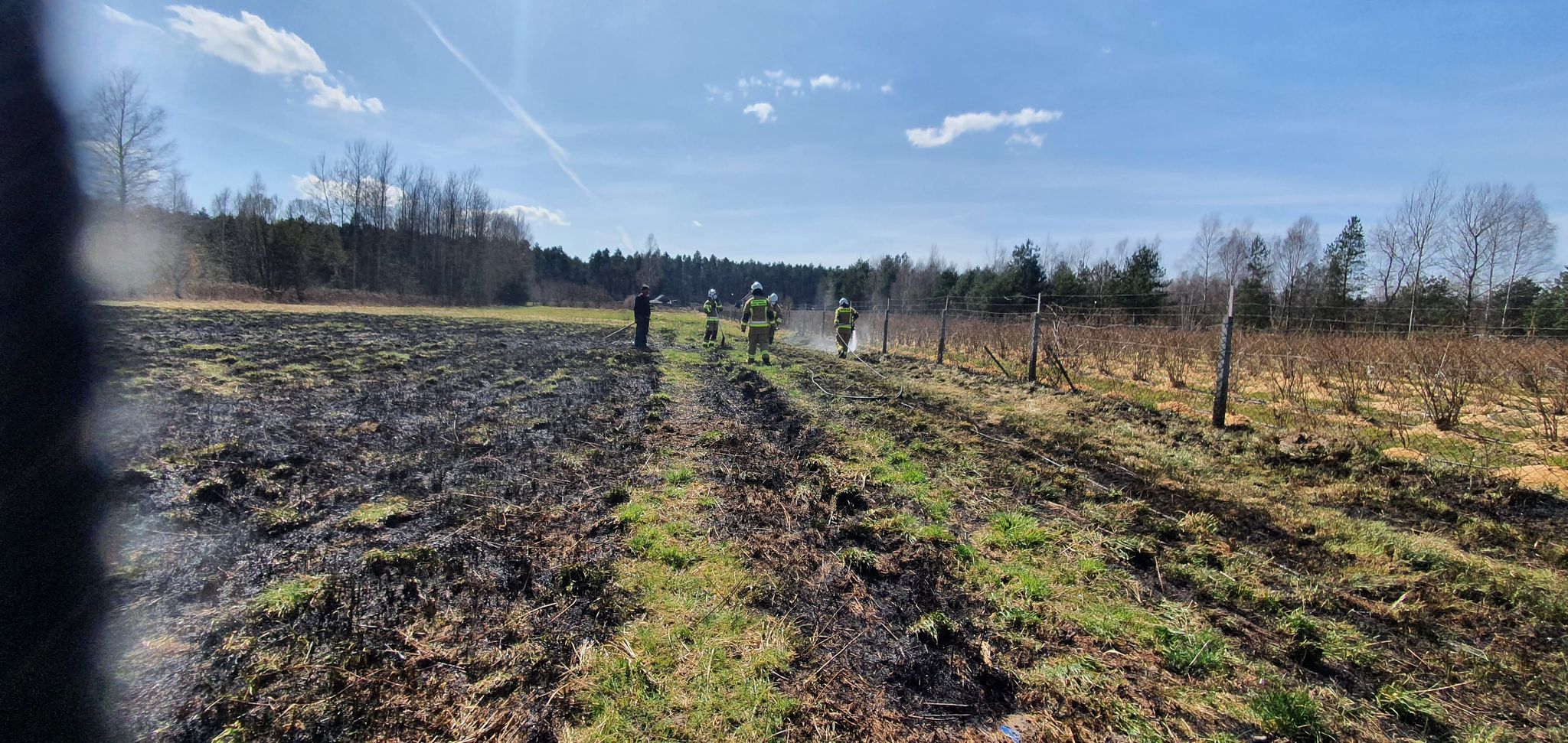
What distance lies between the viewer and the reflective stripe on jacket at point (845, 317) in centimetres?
1651

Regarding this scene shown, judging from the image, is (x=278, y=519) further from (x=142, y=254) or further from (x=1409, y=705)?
(x=142, y=254)

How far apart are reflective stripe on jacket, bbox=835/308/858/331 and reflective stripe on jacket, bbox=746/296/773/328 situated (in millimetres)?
2595

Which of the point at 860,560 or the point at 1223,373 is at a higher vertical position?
the point at 1223,373

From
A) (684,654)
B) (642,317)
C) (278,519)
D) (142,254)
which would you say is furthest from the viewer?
(142,254)

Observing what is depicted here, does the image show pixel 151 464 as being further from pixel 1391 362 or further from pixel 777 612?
pixel 1391 362

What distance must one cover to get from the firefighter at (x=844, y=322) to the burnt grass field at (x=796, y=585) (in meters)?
10.2

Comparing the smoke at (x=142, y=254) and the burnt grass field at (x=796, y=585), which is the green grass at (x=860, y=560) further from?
the smoke at (x=142, y=254)

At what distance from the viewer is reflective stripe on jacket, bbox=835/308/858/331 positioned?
16513 mm

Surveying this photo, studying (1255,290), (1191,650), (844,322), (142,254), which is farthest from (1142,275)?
(142,254)

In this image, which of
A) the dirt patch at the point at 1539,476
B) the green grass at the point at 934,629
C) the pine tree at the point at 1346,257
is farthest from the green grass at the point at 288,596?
the pine tree at the point at 1346,257

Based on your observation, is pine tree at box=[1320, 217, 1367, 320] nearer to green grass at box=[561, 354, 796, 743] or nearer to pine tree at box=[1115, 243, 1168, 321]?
pine tree at box=[1115, 243, 1168, 321]

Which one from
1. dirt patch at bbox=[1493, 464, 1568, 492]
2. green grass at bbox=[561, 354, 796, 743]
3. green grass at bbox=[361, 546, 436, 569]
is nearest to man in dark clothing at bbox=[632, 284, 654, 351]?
green grass at bbox=[561, 354, 796, 743]

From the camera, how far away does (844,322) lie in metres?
16.7

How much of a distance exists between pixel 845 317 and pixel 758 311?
3072 mm
